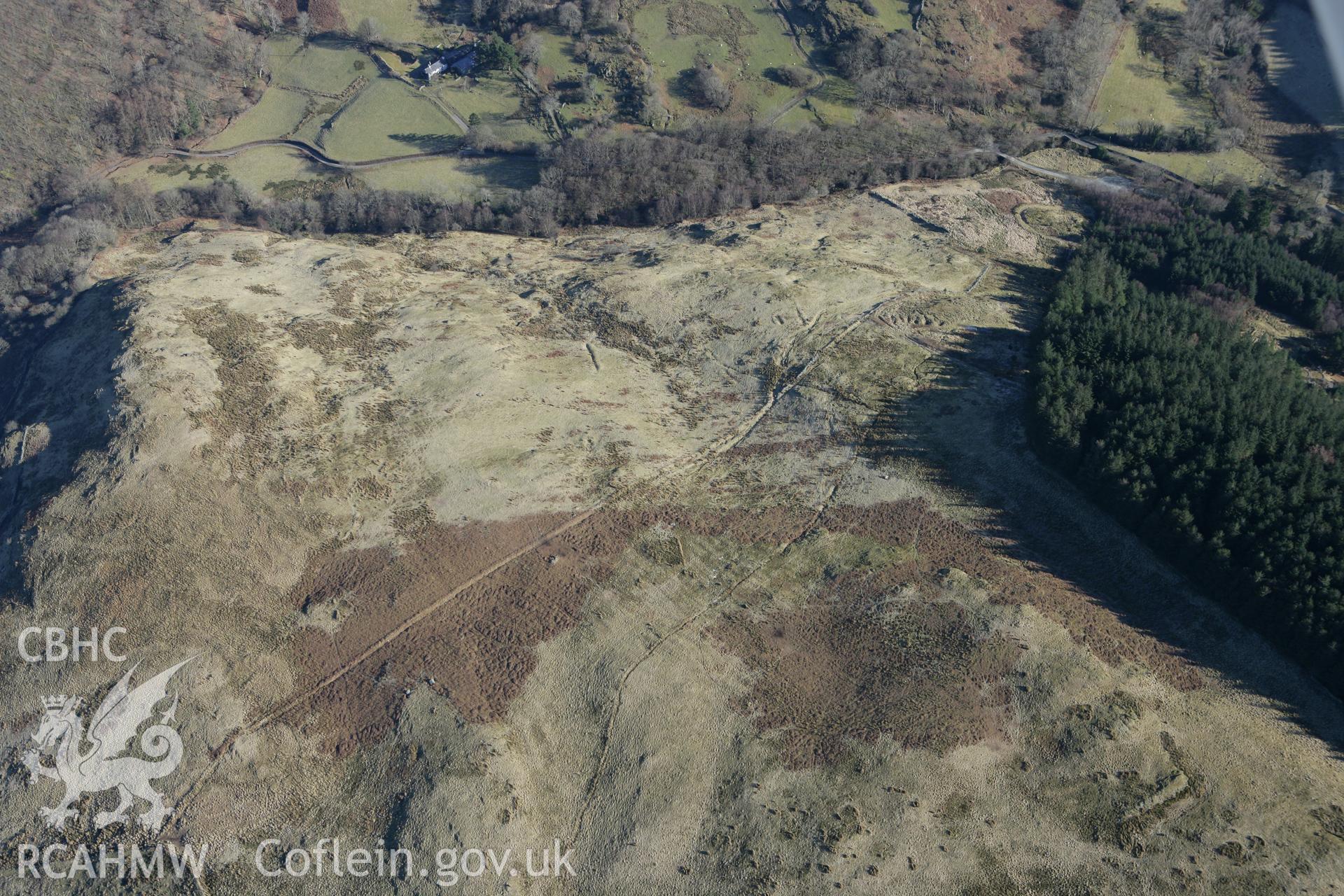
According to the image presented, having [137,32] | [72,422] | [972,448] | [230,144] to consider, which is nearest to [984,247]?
[972,448]

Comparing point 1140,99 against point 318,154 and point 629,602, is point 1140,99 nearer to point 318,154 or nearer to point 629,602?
point 629,602

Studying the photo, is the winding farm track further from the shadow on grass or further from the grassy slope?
the shadow on grass

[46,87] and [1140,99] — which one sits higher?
[1140,99]

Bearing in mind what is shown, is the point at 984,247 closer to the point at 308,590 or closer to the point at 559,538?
the point at 559,538

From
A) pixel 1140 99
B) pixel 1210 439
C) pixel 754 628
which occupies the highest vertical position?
pixel 1140 99

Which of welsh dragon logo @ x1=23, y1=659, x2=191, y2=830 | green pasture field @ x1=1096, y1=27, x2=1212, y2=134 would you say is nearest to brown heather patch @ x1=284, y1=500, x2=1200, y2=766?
welsh dragon logo @ x1=23, y1=659, x2=191, y2=830

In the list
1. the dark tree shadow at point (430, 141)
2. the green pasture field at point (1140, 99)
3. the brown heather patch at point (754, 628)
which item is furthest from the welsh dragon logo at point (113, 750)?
the green pasture field at point (1140, 99)

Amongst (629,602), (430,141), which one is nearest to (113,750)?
(629,602)
